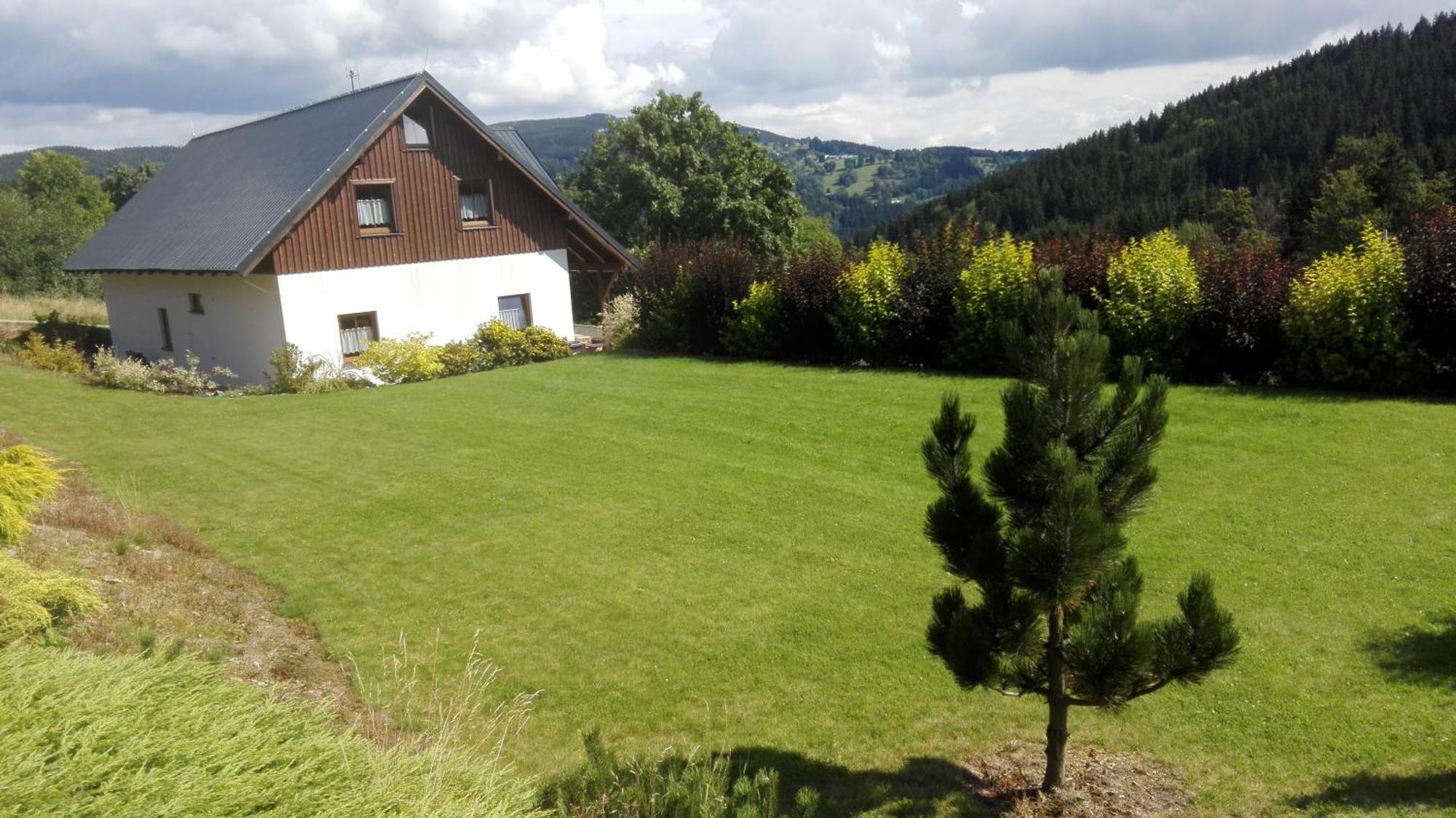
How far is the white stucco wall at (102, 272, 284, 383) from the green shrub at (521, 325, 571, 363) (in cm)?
527

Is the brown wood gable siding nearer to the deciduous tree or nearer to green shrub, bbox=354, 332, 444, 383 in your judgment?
green shrub, bbox=354, 332, 444, 383

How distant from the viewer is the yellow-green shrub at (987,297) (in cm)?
1498

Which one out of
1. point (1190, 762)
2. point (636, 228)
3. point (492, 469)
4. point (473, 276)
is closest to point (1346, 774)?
point (1190, 762)

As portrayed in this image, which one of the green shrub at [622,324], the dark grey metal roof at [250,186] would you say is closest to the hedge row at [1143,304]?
the green shrub at [622,324]

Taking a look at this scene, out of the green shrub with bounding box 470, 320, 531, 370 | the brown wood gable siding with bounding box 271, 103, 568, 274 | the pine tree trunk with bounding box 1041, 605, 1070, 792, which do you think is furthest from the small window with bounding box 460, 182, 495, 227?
the pine tree trunk with bounding box 1041, 605, 1070, 792

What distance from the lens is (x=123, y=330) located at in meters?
26.7

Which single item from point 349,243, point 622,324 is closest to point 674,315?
point 622,324

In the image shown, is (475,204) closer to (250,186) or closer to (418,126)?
(418,126)

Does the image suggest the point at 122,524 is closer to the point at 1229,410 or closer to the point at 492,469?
the point at 492,469

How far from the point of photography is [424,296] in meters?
23.1

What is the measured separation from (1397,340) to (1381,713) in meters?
7.78

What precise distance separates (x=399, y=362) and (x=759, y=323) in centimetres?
796

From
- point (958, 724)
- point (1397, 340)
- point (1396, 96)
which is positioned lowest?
point (958, 724)

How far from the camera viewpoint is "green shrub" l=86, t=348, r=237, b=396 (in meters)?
20.3
